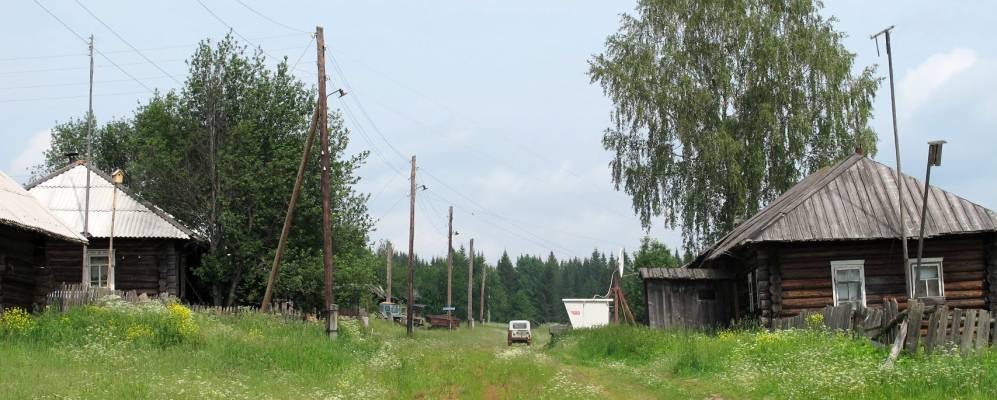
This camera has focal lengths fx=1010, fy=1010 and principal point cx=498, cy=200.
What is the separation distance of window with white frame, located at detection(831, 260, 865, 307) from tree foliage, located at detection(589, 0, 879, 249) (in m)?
10.7


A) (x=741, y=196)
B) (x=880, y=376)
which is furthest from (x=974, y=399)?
(x=741, y=196)

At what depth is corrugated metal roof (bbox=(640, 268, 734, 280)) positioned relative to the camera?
2952cm

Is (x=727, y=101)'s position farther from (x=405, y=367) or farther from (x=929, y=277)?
(x=405, y=367)

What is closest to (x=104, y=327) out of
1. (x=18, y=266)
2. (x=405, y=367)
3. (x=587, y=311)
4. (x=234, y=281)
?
(x=18, y=266)

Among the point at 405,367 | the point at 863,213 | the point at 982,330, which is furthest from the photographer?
the point at 863,213

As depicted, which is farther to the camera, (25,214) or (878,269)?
(878,269)

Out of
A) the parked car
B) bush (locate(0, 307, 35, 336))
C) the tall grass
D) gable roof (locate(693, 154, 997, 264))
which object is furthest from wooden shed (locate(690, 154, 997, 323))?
the parked car

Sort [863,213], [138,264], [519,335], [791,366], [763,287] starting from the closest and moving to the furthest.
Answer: [791,366]
[863,213]
[763,287]
[138,264]
[519,335]

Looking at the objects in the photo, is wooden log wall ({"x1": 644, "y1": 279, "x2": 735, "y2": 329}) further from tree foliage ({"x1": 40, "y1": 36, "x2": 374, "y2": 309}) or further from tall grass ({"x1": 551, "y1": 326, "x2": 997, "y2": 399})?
tree foliage ({"x1": 40, "y1": 36, "x2": 374, "y2": 309})

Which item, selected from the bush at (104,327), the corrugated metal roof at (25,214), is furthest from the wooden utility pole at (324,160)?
the corrugated metal roof at (25,214)

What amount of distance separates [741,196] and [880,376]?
23.4 meters

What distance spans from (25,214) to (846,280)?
2105 centimetres

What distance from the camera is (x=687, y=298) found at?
3014 centimetres

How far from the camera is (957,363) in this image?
14906 mm
